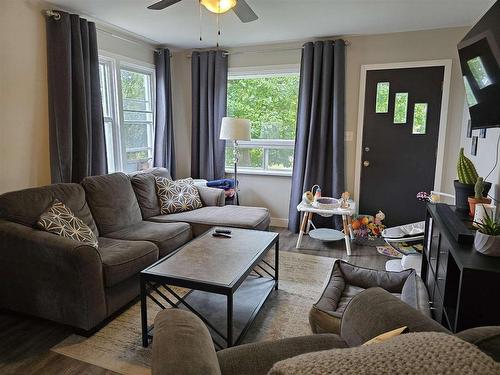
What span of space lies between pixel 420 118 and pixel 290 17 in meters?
1.85

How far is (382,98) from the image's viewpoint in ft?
13.0

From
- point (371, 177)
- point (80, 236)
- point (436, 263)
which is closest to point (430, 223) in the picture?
point (436, 263)

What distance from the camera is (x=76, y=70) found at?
320cm

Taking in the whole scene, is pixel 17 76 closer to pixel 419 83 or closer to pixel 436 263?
pixel 436 263

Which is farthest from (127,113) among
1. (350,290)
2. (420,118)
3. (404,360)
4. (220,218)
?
(404,360)

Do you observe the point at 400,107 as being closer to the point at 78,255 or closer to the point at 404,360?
the point at 78,255

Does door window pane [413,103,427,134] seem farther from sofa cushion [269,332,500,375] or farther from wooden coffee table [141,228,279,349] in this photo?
sofa cushion [269,332,500,375]

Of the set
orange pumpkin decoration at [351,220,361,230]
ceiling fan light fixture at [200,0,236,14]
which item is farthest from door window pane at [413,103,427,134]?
ceiling fan light fixture at [200,0,236,14]

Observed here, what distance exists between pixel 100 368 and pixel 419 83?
13.1 feet

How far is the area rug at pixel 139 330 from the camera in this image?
190cm

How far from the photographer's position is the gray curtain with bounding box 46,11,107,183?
3.07 m

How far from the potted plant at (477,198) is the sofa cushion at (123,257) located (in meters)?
2.16

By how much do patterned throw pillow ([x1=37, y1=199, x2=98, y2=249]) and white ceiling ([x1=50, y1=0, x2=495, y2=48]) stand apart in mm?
1879

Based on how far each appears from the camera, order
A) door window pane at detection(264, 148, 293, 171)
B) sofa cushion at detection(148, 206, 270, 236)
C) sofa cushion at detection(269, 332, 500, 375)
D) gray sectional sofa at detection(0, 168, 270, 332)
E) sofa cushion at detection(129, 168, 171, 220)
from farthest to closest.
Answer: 1. door window pane at detection(264, 148, 293, 171)
2. sofa cushion at detection(129, 168, 171, 220)
3. sofa cushion at detection(148, 206, 270, 236)
4. gray sectional sofa at detection(0, 168, 270, 332)
5. sofa cushion at detection(269, 332, 500, 375)
